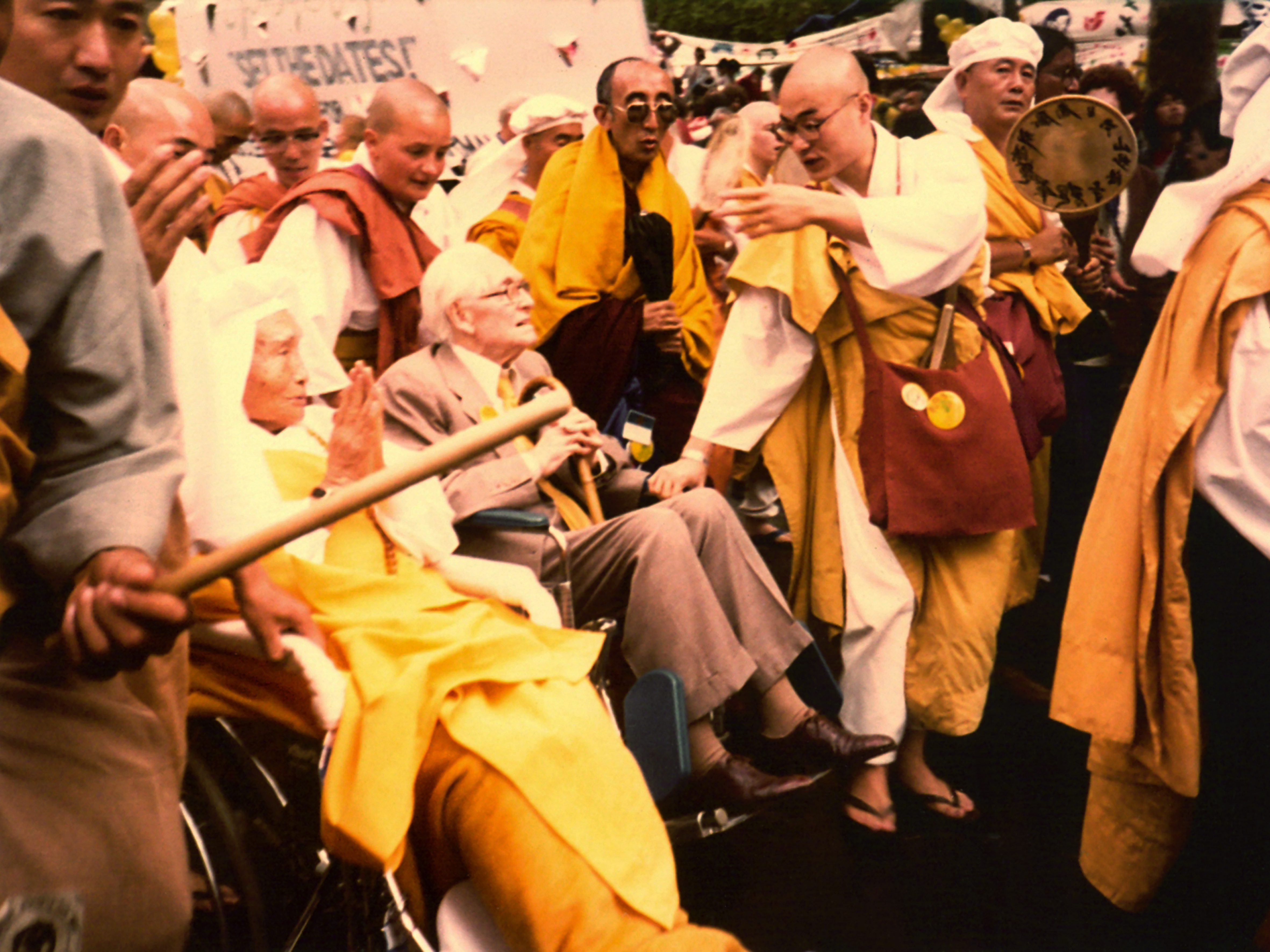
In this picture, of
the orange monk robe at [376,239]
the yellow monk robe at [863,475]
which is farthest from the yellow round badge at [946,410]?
the orange monk robe at [376,239]

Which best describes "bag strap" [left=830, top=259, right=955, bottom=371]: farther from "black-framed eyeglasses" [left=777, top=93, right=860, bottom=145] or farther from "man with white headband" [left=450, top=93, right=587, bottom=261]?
"man with white headband" [left=450, top=93, right=587, bottom=261]

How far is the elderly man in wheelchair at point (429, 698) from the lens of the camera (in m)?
1.77

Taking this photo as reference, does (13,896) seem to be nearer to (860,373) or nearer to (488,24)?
(860,373)

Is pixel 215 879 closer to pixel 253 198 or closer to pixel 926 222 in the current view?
pixel 926 222

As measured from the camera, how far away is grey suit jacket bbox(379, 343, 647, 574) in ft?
8.49

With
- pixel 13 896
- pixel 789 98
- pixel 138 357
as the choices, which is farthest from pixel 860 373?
pixel 13 896

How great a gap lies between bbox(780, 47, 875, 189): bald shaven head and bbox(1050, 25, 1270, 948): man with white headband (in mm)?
672

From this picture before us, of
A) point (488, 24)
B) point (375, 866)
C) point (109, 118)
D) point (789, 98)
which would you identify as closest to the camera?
point (109, 118)

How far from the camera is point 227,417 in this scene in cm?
205

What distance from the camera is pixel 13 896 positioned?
1151 millimetres

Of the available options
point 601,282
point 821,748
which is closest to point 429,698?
point 821,748

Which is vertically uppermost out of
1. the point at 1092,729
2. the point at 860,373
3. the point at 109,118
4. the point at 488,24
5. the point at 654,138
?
the point at 109,118

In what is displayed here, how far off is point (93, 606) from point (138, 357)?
266 mm

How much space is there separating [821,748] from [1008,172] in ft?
4.96
